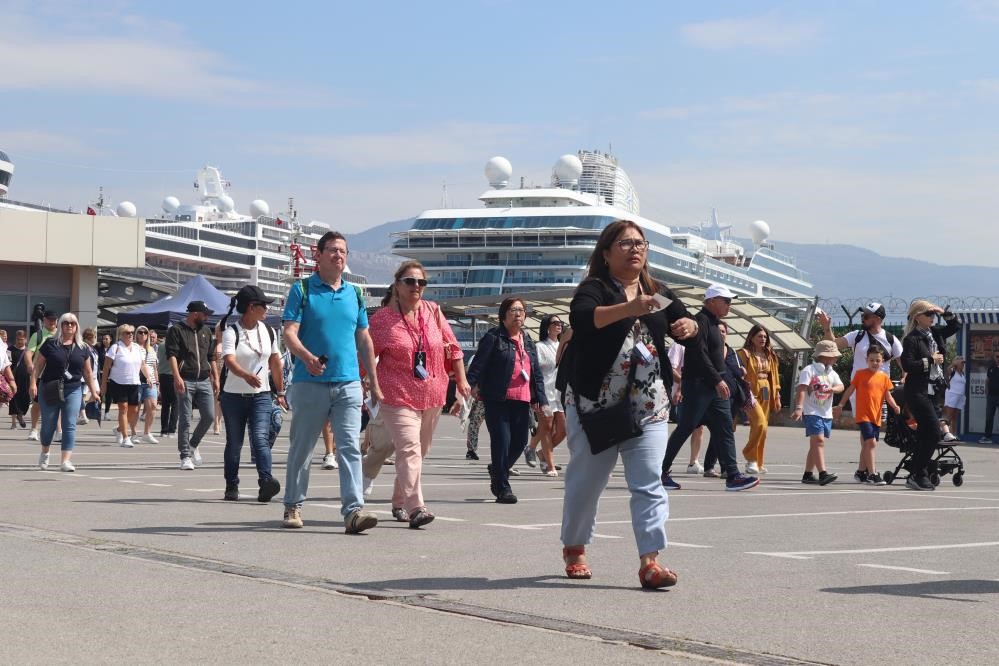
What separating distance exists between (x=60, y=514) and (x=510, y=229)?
92.3 m

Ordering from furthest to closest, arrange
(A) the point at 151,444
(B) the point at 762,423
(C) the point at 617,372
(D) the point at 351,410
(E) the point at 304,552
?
(A) the point at 151,444, (B) the point at 762,423, (D) the point at 351,410, (E) the point at 304,552, (C) the point at 617,372

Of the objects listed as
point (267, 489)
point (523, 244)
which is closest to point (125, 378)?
point (267, 489)

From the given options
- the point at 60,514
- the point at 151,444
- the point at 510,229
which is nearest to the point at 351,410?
the point at 60,514

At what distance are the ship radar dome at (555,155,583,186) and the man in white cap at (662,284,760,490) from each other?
103 meters

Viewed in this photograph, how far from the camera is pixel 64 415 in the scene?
13.9m

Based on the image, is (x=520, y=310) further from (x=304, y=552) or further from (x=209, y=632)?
(x=209, y=632)

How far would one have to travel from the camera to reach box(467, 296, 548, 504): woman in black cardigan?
11305 millimetres

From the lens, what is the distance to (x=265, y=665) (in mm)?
4715

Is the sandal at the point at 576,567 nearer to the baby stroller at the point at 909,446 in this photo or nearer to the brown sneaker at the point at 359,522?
the brown sneaker at the point at 359,522

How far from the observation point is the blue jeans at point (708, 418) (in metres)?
13.2

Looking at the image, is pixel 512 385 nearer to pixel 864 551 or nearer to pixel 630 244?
pixel 864 551

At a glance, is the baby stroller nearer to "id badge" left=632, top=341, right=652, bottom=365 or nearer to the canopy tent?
"id badge" left=632, top=341, right=652, bottom=365

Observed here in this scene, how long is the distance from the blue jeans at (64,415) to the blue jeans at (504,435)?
4.31m

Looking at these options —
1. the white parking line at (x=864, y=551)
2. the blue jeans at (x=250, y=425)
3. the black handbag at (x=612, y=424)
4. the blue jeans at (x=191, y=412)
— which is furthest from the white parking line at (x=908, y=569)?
the blue jeans at (x=191, y=412)
